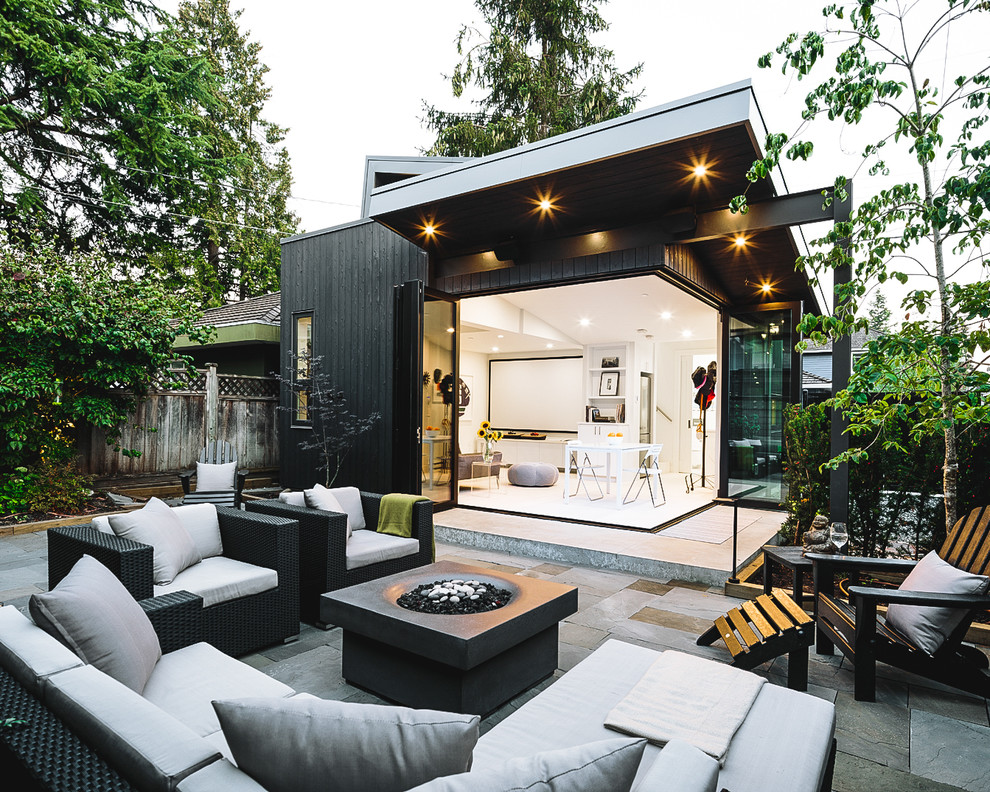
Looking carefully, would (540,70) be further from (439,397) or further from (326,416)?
(326,416)

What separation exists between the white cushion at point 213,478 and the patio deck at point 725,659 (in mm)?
1620

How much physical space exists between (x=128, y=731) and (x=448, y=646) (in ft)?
4.35

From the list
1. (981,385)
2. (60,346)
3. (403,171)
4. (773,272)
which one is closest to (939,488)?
(981,385)

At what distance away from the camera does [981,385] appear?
3.24 m

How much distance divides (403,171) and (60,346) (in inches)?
181

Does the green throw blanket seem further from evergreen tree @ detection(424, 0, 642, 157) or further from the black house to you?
evergreen tree @ detection(424, 0, 642, 157)

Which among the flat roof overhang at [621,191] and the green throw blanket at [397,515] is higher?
the flat roof overhang at [621,191]

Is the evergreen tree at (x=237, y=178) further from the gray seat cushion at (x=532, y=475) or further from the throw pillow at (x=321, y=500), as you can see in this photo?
the throw pillow at (x=321, y=500)

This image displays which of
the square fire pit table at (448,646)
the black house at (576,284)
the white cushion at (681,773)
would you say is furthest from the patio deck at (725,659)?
the black house at (576,284)

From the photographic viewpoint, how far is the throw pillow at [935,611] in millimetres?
2537

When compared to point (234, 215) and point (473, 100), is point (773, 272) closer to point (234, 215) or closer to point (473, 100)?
point (473, 100)

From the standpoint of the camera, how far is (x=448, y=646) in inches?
89.3

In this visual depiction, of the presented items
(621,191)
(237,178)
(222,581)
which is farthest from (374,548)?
(237,178)

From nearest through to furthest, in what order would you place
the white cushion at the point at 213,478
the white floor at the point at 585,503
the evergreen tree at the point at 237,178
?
the white cushion at the point at 213,478
the white floor at the point at 585,503
the evergreen tree at the point at 237,178
